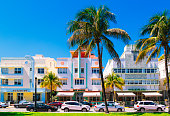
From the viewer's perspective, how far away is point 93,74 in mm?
59594

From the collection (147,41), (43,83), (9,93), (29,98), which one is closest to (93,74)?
(43,83)

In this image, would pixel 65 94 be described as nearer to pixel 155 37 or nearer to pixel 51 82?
pixel 51 82

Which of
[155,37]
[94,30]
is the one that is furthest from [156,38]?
[94,30]

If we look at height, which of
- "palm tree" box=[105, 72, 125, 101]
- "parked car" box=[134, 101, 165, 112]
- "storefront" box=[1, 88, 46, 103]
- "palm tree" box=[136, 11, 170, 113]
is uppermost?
"palm tree" box=[136, 11, 170, 113]

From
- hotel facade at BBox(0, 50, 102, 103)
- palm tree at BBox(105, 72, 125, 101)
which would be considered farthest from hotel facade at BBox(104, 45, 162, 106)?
hotel facade at BBox(0, 50, 102, 103)

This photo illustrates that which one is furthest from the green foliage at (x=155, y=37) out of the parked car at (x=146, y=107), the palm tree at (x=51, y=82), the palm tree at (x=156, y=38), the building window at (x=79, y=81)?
the building window at (x=79, y=81)

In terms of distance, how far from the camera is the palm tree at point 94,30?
2438 cm

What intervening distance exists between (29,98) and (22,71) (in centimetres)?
695

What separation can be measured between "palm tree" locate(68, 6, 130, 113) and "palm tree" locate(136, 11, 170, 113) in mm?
2584

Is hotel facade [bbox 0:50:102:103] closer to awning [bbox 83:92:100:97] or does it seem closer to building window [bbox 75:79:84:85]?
building window [bbox 75:79:84:85]

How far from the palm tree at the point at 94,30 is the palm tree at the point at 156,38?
8.48 ft

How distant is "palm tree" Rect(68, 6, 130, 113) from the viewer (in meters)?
24.4

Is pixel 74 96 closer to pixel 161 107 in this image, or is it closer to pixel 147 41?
pixel 161 107

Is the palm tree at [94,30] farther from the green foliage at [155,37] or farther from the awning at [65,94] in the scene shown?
the awning at [65,94]
